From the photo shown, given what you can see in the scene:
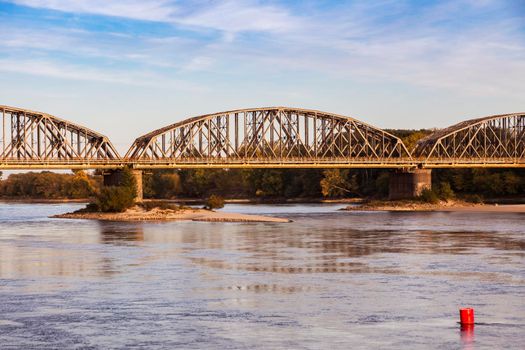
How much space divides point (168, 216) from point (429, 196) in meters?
56.1

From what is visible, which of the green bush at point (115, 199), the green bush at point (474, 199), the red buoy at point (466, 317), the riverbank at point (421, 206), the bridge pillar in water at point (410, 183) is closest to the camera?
the red buoy at point (466, 317)

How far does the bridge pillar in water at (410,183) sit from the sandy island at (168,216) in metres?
52.1

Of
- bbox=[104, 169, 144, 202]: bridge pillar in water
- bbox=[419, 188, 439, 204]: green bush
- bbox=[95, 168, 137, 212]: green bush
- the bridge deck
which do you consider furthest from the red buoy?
bbox=[419, 188, 439, 204]: green bush

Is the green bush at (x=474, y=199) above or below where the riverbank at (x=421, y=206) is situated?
above

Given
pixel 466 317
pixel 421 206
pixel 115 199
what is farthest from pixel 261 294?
pixel 421 206

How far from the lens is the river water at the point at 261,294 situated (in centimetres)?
2688

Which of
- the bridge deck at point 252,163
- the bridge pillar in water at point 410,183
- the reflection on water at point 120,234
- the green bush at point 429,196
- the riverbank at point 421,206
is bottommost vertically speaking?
the riverbank at point 421,206

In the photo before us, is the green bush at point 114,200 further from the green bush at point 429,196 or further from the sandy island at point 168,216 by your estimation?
the green bush at point 429,196

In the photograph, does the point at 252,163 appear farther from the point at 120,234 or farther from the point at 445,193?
the point at 120,234

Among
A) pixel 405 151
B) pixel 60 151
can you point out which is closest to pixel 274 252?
pixel 60 151

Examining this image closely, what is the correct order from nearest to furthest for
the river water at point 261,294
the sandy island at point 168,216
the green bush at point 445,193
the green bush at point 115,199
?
the river water at point 261,294 < the sandy island at point 168,216 < the green bush at point 115,199 < the green bush at point 445,193

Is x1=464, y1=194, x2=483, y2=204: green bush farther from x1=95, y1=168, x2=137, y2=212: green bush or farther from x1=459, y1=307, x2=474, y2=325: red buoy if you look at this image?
x1=459, y1=307, x2=474, y2=325: red buoy

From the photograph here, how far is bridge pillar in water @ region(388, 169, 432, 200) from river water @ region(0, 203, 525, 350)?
91.3m

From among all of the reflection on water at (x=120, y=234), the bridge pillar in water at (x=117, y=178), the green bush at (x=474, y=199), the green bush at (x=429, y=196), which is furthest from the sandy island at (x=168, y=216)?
the green bush at (x=474, y=199)
